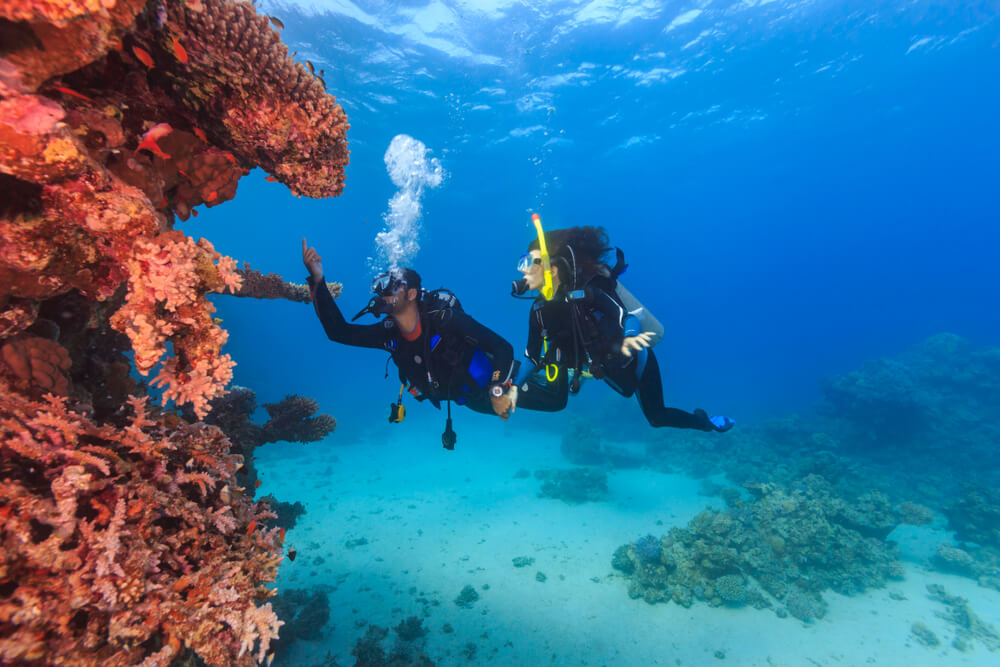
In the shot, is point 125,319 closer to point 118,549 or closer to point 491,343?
point 118,549

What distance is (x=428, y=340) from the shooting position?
6145 mm

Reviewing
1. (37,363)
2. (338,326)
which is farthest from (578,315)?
(37,363)

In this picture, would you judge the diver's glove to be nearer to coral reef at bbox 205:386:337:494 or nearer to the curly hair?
the curly hair

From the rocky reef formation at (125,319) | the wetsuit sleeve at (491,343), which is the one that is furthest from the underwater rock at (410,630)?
the rocky reef formation at (125,319)

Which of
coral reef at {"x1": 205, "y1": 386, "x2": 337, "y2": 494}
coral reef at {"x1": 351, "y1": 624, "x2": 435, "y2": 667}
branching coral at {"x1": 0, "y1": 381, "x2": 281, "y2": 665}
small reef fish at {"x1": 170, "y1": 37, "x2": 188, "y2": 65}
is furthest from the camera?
coral reef at {"x1": 351, "y1": 624, "x2": 435, "y2": 667}

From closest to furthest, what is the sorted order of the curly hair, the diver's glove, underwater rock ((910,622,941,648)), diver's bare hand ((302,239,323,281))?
diver's bare hand ((302,239,323,281)), the curly hair, the diver's glove, underwater rock ((910,622,941,648))

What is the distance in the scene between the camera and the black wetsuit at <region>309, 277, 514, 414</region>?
612 cm

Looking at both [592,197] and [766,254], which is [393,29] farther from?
[766,254]

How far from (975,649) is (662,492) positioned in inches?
357

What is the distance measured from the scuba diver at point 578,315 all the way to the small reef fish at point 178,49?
377 centimetres

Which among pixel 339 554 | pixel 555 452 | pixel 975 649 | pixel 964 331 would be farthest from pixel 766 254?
pixel 339 554

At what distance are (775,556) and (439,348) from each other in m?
11.1

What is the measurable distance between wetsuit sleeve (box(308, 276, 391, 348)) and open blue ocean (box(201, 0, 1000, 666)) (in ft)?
7.01

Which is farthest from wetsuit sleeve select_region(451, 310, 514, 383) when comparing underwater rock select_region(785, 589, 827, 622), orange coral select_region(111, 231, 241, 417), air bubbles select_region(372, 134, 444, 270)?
air bubbles select_region(372, 134, 444, 270)
